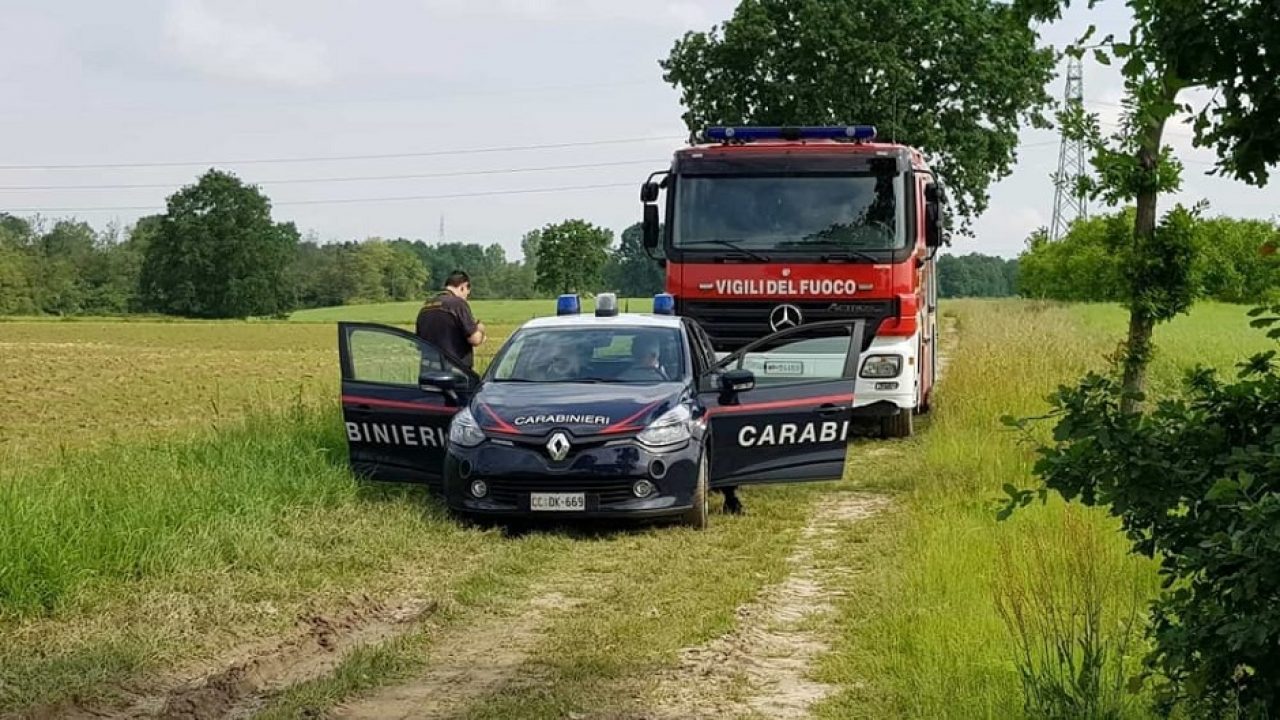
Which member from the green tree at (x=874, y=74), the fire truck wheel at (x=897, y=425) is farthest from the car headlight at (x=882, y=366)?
the green tree at (x=874, y=74)

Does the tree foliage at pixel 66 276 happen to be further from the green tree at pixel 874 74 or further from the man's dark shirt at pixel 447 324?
the man's dark shirt at pixel 447 324

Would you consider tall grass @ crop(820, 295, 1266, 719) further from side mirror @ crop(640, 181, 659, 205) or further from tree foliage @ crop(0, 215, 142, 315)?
tree foliage @ crop(0, 215, 142, 315)

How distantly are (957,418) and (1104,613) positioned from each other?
9332 millimetres

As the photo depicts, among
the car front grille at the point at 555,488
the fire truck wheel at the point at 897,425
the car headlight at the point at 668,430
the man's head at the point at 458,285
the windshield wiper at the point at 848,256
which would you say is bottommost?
the fire truck wheel at the point at 897,425

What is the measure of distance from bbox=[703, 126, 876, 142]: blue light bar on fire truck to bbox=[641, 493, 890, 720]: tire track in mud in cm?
771

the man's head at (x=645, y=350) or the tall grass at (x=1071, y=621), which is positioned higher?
the man's head at (x=645, y=350)

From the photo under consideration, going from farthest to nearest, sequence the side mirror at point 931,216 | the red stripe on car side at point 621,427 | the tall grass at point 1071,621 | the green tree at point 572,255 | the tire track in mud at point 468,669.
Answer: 1. the green tree at point 572,255
2. the side mirror at point 931,216
3. the red stripe on car side at point 621,427
4. the tire track in mud at point 468,669
5. the tall grass at point 1071,621

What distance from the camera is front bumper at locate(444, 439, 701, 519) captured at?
33.1 ft

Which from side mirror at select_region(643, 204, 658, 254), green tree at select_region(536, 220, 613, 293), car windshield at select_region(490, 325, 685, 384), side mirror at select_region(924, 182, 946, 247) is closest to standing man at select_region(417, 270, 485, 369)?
car windshield at select_region(490, 325, 685, 384)

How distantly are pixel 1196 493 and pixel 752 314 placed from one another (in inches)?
445

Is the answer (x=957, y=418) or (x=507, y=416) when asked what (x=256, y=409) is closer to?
(x=507, y=416)

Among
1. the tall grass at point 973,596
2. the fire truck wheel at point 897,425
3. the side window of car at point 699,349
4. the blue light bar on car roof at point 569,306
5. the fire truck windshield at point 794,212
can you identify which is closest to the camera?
the tall grass at point 973,596

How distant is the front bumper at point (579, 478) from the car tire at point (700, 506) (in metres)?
0.17

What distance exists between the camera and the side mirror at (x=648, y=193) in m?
14.7
